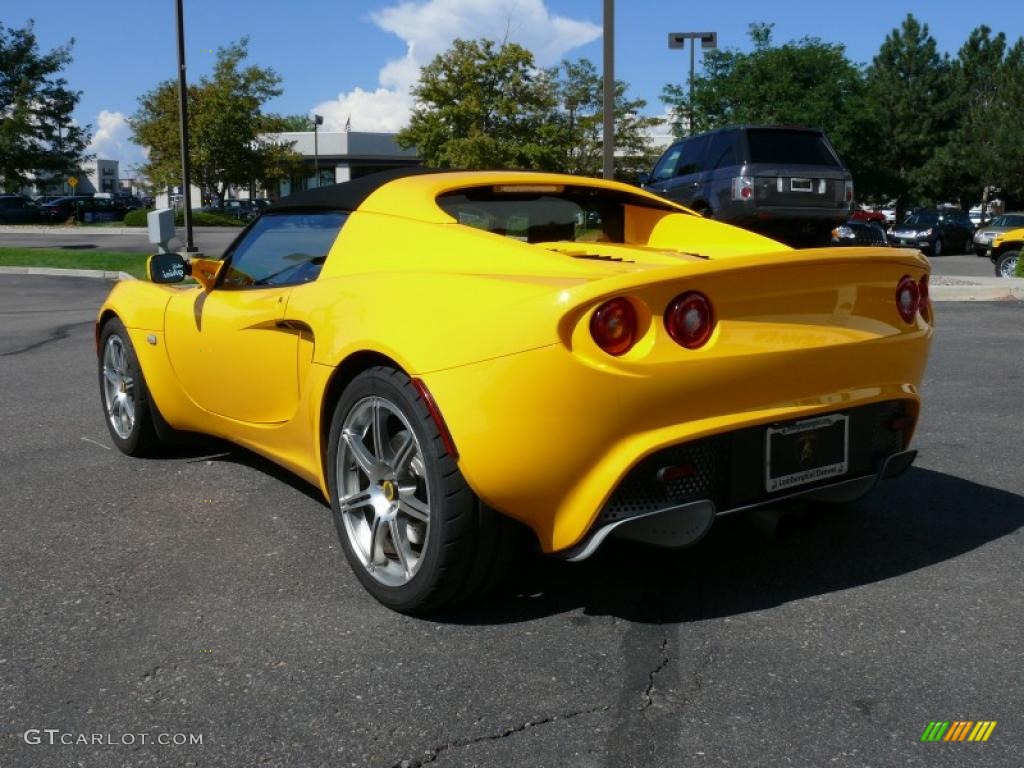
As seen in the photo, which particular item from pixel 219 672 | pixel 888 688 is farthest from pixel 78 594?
pixel 888 688

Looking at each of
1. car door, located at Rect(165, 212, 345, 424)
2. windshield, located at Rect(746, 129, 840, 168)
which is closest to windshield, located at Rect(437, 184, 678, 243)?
car door, located at Rect(165, 212, 345, 424)

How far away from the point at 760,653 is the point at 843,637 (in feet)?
0.91

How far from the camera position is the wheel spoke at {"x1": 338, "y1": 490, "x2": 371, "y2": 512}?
10.8 ft

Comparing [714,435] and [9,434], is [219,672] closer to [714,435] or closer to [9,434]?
[714,435]

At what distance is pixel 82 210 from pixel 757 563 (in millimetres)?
52477

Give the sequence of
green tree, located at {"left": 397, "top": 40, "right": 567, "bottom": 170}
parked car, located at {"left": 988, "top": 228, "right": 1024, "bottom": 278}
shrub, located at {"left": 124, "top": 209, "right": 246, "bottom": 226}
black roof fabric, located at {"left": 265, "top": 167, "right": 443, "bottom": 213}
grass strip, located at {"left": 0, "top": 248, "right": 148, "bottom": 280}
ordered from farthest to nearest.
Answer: shrub, located at {"left": 124, "top": 209, "right": 246, "bottom": 226} → green tree, located at {"left": 397, "top": 40, "right": 567, "bottom": 170} → parked car, located at {"left": 988, "top": 228, "right": 1024, "bottom": 278} → grass strip, located at {"left": 0, "top": 248, "right": 148, "bottom": 280} → black roof fabric, located at {"left": 265, "top": 167, "right": 443, "bottom": 213}

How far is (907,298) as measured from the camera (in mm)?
3408

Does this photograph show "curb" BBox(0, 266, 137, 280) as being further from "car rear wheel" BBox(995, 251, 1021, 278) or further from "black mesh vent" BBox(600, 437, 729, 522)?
"black mesh vent" BBox(600, 437, 729, 522)

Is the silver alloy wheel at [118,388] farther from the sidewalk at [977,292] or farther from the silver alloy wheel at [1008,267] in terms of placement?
the silver alloy wheel at [1008,267]

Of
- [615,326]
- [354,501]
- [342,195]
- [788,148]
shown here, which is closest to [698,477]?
[615,326]

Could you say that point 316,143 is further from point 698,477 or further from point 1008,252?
point 698,477

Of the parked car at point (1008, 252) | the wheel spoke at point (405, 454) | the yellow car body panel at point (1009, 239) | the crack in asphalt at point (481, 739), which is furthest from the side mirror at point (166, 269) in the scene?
the yellow car body panel at point (1009, 239)

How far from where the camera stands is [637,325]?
279 cm

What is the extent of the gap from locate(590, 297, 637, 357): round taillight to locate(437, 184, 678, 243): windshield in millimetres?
1037
